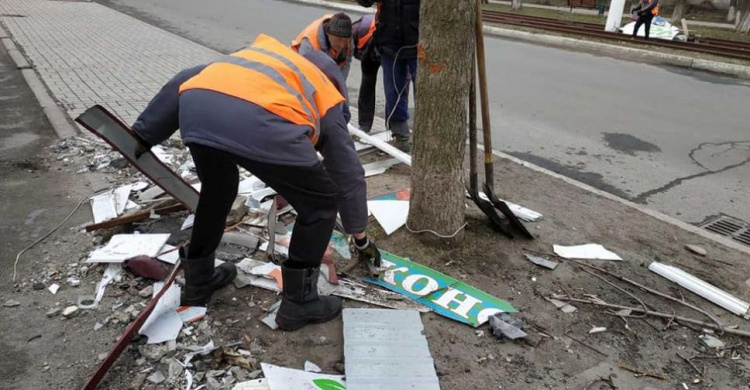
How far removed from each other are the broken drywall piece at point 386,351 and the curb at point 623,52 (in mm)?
9769

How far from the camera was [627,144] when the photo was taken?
19.0ft

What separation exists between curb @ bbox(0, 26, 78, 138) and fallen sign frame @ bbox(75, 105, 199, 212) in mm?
2274

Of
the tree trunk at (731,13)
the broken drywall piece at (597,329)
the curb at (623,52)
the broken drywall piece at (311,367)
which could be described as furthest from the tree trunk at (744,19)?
the broken drywall piece at (311,367)

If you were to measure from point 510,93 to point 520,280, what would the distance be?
197 inches

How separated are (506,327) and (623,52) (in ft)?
34.1

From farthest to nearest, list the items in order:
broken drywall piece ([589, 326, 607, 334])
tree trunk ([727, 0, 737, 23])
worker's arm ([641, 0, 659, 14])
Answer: tree trunk ([727, 0, 737, 23])
worker's arm ([641, 0, 659, 14])
broken drywall piece ([589, 326, 607, 334])

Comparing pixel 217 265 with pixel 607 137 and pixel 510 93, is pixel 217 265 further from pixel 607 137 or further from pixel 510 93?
pixel 510 93

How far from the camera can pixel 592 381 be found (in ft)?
7.96

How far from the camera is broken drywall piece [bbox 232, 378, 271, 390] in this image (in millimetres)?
2256

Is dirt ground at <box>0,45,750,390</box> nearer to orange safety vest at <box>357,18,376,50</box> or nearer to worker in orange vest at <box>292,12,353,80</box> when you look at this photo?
worker in orange vest at <box>292,12,353,80</box>

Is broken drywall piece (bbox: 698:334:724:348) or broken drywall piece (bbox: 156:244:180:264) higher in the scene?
broken drywall piece (bbox: 156:244:180:264)

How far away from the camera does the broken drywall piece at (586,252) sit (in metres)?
3.41

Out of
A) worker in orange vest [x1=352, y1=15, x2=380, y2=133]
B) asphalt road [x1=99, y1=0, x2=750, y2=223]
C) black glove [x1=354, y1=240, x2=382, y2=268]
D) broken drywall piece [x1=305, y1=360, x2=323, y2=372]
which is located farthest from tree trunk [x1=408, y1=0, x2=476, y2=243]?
worker in orange vest [x1=352, y1=15, x2=380, y2=133]

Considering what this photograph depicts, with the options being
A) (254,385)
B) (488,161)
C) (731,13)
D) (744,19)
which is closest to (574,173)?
(488,161)
